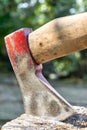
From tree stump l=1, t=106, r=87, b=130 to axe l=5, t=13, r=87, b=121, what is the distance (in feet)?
0.09

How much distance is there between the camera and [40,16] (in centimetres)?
629

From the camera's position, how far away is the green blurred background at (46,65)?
17.5ft

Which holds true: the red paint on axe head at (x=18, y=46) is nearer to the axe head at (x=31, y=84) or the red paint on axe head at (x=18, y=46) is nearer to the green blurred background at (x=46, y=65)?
the axe head at (x=31, y=84)

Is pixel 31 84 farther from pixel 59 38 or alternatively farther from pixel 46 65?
pixel 46 65

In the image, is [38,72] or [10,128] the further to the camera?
[38,72]

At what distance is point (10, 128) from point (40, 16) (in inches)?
162

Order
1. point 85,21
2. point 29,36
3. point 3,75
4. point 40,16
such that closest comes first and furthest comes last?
point 85,21 < point 29,36 < point 40,16 < point 3,75

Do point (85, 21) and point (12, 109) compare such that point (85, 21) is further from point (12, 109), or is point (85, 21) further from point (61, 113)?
point (12, 109)

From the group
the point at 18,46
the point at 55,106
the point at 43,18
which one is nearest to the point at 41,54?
the point at 18,46

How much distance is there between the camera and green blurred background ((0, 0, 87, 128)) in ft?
17.5

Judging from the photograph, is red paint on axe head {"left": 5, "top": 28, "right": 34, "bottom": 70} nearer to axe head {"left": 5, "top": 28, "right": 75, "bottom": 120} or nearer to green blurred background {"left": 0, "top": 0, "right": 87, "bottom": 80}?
axe head {"left": 5, "top": 28, "right": 75, "bottom": 120}

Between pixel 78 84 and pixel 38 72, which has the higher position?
pixel 78 84

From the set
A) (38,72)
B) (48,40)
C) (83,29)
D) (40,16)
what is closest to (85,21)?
(83,29)

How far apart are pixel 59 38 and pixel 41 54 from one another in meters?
0.12
